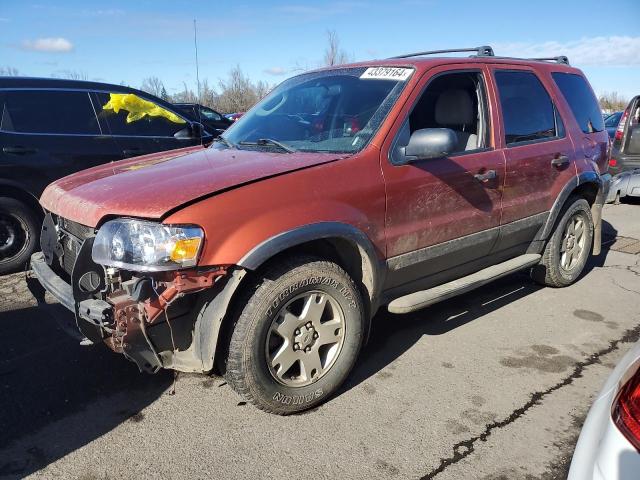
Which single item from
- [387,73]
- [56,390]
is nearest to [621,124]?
[387,73]

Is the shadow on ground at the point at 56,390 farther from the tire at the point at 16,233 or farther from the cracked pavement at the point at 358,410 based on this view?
the tire at the point at 16,233

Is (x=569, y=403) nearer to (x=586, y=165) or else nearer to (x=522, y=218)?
(x=522, y=218)

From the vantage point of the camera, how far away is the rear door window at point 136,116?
582 centimetres

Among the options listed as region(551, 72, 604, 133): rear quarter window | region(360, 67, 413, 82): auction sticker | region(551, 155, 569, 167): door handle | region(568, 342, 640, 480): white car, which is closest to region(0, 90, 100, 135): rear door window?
region(360, 67, 413, 82): auction sticker

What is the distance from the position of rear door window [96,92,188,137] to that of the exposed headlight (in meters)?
3.77

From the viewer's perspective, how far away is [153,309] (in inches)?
96.5

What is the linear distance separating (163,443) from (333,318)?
112 cm

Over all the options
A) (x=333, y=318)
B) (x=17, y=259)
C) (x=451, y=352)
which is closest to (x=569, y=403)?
(x=451, y=352)

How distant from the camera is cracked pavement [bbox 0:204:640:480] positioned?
254 centimetres

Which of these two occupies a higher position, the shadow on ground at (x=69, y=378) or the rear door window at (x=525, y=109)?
the rear door window at (x=525, y=109)

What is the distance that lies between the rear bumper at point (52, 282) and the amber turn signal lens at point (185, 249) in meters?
0.62

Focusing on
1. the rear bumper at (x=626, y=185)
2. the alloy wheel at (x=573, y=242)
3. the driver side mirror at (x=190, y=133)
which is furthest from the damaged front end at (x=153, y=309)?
the rear bumper at (x=626, y=185)

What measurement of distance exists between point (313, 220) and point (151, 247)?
2.75 ft

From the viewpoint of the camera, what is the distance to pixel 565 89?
15.5ft
